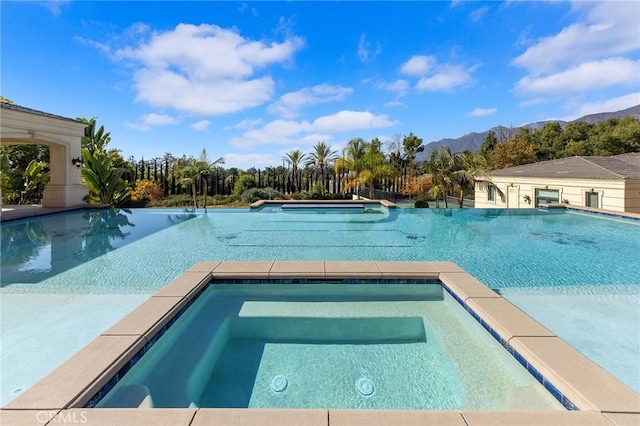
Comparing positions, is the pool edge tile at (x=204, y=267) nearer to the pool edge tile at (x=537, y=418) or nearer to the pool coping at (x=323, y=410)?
the pool coping at (x=323, y=410)

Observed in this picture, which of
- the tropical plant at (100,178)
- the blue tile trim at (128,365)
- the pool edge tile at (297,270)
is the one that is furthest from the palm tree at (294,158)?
the blue tile trim at (128,365)

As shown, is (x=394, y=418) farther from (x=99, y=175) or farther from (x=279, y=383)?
(x=99, y=175)

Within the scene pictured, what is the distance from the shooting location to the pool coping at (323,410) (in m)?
1.96

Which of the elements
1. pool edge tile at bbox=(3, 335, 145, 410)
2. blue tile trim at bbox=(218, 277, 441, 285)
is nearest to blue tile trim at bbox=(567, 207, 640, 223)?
blue tile trim at bbox=(218, 277, 441, 285)

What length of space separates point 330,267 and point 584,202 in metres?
14.6

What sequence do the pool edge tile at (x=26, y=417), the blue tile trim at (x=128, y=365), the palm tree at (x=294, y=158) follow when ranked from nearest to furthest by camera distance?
the pool edge tile at (x=26, y=417), the blue tile trim at (x=128, y=365), the palm tree at (x=294, y=158)

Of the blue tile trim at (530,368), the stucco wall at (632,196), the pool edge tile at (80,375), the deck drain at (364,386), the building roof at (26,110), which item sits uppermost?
the building roof at (26,110)

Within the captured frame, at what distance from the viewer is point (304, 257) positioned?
21.2 ft

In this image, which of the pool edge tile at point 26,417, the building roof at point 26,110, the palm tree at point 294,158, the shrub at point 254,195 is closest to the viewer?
the pool edge tile at point 26,417

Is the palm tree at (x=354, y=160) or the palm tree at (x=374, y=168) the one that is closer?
the palm tree at (x=374, y=168)

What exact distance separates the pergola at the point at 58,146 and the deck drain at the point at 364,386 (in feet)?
45.4

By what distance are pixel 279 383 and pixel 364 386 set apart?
2.44 ft

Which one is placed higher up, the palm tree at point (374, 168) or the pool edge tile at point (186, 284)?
the palm tree at point (374, 168)

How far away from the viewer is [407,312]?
4129mm
